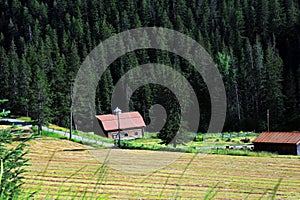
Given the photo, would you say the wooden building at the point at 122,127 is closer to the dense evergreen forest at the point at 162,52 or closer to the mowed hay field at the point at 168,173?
the dense evergreen forest at the point at 162,52

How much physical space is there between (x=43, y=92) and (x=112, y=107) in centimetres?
2585

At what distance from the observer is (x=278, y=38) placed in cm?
7338

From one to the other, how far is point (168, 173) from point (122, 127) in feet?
107

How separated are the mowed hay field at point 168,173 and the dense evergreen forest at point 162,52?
12.5 metres

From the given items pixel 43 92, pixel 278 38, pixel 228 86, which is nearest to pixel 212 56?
pixel 228 86

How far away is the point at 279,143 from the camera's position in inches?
1284

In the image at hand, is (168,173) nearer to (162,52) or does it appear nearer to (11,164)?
(11,164)

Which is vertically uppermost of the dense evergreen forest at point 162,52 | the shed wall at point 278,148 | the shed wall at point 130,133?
the dense evergreen forest at point 162,52

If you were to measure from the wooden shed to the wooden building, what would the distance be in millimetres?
20667

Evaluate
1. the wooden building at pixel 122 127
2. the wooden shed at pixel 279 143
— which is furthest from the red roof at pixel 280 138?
the wooden building at pixel 122 127

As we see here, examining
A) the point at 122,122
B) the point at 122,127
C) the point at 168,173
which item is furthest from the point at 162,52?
the point at 168,173

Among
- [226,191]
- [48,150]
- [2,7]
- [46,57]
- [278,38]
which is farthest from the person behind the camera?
[2,7]

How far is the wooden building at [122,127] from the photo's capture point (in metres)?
51.2

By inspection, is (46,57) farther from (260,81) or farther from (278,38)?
(278,38)
